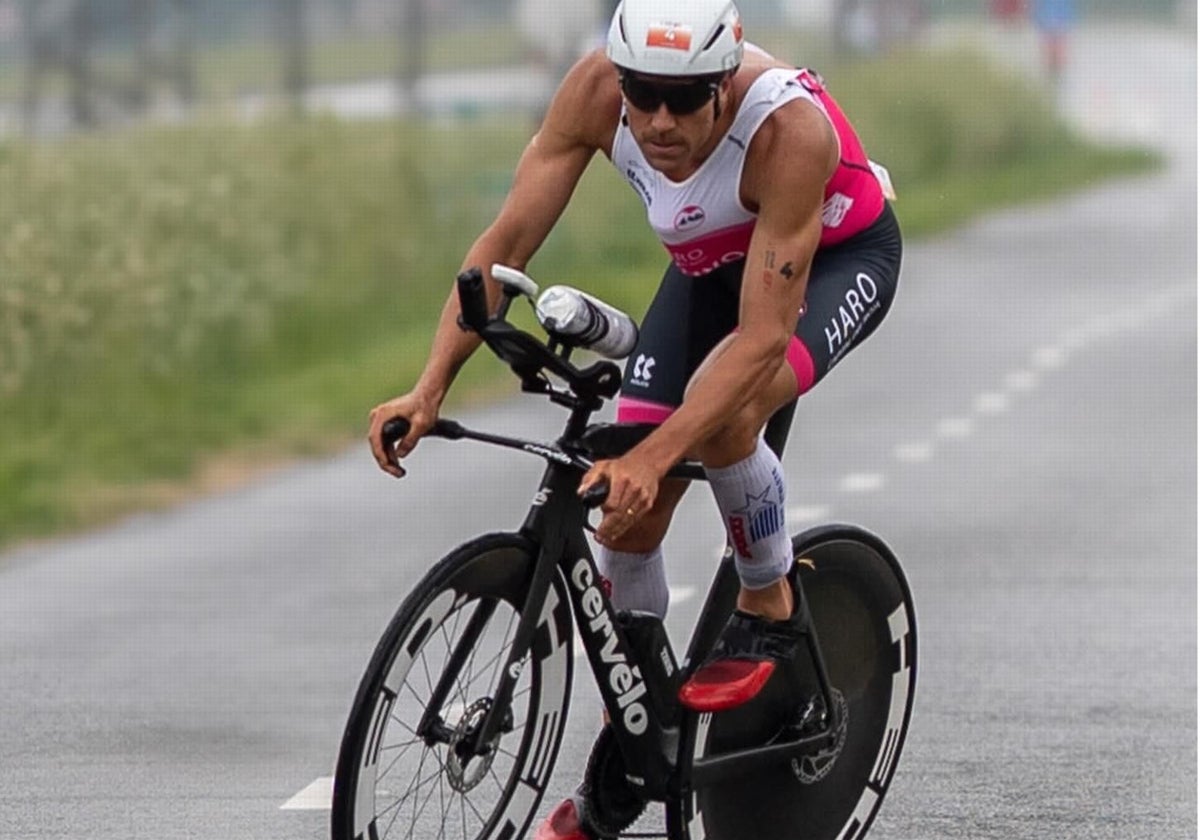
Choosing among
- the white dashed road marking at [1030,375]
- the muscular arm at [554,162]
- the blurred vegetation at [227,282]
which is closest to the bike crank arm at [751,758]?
the muscular arm at [554,162]

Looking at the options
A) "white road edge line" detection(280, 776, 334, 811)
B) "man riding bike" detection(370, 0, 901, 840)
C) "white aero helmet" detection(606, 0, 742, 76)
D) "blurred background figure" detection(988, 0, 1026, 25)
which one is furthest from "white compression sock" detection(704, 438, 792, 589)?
"blurred background figure" detection(988, 0, 1026, 25)

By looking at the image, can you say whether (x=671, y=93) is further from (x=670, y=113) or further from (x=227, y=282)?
(x=227, y=282)

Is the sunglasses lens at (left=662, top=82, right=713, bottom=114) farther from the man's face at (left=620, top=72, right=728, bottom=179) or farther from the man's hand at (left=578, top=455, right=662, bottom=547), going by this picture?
the man's hand at (left=578, top=455, right=662, bottom=547)

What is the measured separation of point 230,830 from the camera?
24.0ft

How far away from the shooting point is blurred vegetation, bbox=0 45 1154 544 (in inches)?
610

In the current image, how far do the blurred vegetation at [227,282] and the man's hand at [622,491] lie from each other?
8.03 metres

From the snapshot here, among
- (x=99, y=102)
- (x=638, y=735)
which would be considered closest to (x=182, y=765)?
(x=638, y=735)

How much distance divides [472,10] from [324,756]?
4727 cm

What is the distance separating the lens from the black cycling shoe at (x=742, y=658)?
640cm

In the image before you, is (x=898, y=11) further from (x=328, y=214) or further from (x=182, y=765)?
(x=182, y=765)

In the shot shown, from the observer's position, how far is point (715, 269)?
258 inches

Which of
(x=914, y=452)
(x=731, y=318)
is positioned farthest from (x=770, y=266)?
(x=914, y=452)

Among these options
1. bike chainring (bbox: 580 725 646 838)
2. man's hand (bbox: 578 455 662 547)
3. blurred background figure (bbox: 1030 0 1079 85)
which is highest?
man's hand (bbox: 578 455 662 547)

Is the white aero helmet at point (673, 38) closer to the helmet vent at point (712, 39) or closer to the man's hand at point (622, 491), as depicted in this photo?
the helmet vent at point (712, 39)
